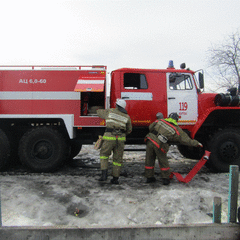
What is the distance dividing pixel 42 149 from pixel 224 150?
14.2 feet

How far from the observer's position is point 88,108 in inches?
203

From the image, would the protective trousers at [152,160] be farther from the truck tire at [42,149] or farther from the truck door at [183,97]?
the truck tire at [42,149]

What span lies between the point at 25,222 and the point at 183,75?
4451 millimetres

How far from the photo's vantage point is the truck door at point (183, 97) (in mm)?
5059

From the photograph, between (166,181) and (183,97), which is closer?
(166,181)

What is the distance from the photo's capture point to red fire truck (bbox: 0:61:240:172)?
477 centimetres

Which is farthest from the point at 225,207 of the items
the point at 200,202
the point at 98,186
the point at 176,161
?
the point at 176,161

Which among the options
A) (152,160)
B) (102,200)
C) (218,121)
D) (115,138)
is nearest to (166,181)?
(152,160)

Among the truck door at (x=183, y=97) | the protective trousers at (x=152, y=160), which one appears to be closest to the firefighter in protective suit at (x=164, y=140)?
the protective trousers at (x=152, y=160)

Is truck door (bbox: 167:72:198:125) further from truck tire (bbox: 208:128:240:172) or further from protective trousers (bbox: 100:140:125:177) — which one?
protective trousers (bbox: 100:140:125:177)

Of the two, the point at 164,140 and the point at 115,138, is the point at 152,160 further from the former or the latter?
the point at 115,138

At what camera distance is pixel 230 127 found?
520 centimetres

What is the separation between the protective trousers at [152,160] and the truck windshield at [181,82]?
1.67 metres

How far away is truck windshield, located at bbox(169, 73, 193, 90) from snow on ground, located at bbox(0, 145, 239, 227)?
2166mm
